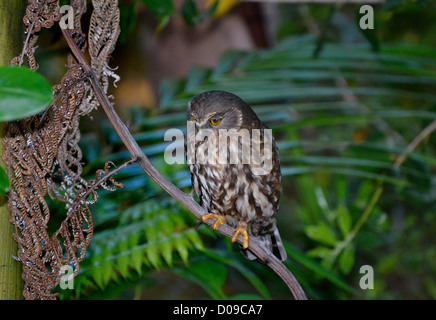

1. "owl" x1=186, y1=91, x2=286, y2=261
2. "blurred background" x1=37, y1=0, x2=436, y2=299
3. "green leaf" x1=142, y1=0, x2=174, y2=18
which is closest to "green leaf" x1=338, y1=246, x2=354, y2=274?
"blurred background" x1=37, y1=0, x2=436, y2=299

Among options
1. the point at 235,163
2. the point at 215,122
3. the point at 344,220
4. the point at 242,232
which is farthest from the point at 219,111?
the point at 344,220

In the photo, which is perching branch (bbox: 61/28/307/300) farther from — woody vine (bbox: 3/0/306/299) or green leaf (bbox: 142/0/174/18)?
green leaf (bbox: 142/0/174/18)

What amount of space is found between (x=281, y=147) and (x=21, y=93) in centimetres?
166

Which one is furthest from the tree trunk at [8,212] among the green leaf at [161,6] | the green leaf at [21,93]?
the green leaf at [161,6]

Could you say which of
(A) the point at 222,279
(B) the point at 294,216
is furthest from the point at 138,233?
(B) the point at 294,216

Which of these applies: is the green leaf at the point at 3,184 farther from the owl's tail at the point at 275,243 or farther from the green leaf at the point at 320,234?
the green leaf at the point at 320,234

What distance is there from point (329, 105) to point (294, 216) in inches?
85.9

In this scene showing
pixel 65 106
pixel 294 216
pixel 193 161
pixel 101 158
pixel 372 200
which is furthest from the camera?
pixel 294 216

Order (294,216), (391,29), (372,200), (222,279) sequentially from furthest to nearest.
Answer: (294,216) → (391,29) → (372,200) → (222,279)

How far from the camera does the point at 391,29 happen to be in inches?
161

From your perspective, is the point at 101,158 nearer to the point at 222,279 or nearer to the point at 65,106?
the point at 222,279

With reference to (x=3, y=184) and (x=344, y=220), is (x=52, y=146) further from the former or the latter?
(x=344, y=220)

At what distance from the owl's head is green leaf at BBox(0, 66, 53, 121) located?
0.83 meters

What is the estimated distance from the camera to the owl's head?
162 centimetres
